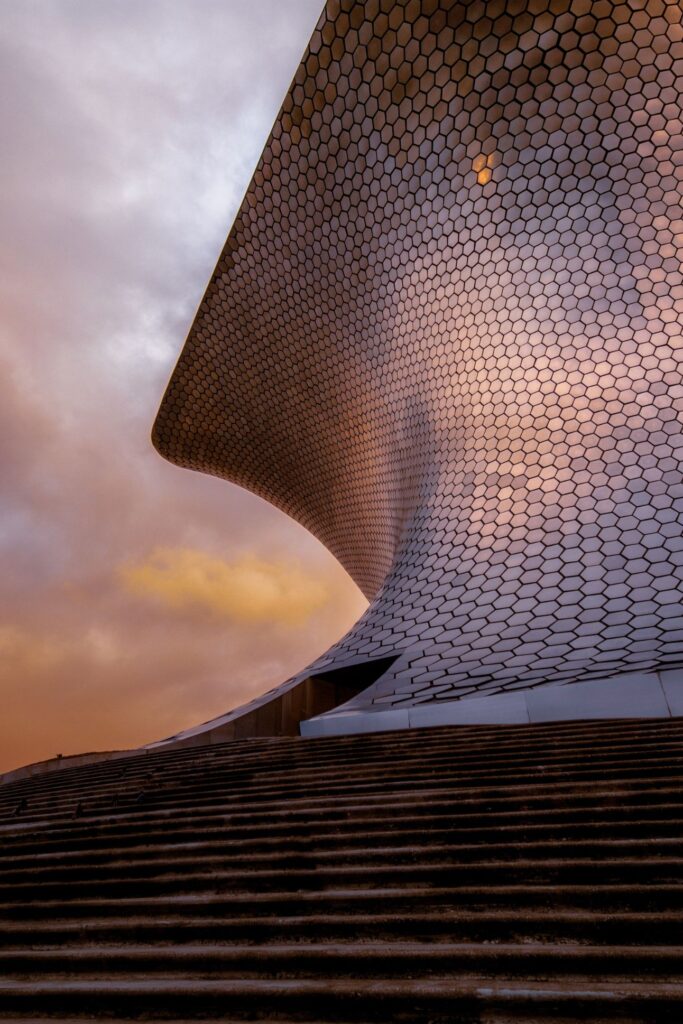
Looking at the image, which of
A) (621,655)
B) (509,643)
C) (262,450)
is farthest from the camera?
(262,450)

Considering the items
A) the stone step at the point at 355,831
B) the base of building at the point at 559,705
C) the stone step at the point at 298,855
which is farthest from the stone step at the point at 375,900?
the base of building at the point at 559,705

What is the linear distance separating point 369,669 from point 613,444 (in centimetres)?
397

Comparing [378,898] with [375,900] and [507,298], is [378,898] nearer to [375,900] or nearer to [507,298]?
[375,900]

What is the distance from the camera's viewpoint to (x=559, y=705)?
488 centimetres

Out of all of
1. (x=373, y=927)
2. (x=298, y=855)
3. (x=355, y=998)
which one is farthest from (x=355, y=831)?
(x=355, y=998)

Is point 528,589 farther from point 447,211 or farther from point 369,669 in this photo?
point 447,211

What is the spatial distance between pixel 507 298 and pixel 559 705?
16.5 feet

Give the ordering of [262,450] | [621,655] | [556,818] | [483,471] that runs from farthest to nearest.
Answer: [262,450] < [483,471] < [621,655] < [556,818]

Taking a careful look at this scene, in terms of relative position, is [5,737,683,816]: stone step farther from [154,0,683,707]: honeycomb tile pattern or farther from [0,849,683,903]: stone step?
[154,0,683,707]: honeycomb tile pattern

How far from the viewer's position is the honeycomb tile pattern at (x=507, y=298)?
255 inches

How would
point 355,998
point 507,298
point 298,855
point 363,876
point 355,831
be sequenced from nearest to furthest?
point 355,998, point 363,876, point 298,855, point 355,831, point 507,298

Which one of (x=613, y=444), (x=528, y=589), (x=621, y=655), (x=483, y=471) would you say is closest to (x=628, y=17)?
(x=613, y=444)

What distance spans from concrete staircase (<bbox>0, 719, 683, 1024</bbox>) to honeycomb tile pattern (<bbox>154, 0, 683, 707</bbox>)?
323 cm

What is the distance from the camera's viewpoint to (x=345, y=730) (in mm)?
5758
